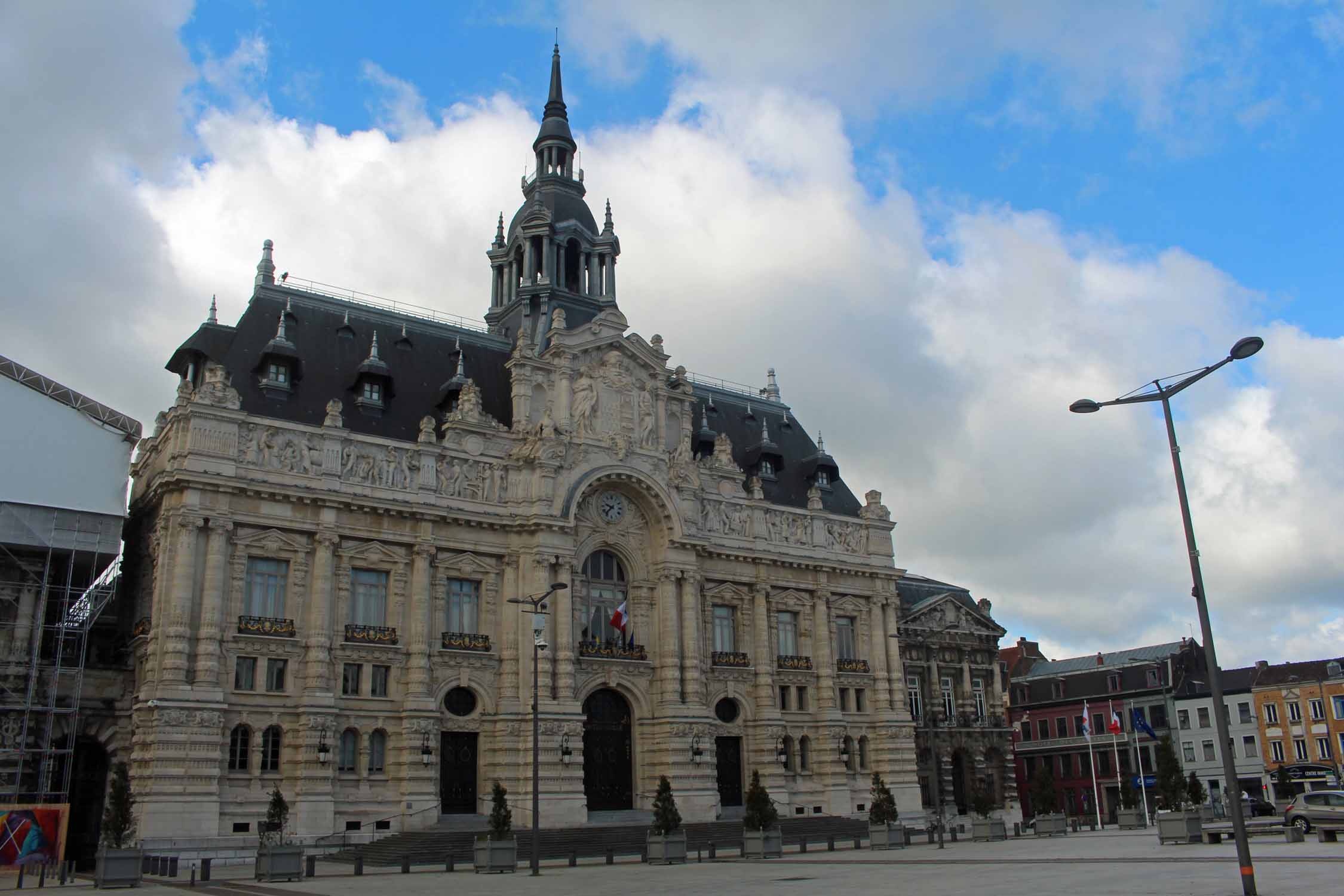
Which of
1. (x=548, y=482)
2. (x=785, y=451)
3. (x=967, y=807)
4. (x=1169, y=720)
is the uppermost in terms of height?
(x=785, y=451)

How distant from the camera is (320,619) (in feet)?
150

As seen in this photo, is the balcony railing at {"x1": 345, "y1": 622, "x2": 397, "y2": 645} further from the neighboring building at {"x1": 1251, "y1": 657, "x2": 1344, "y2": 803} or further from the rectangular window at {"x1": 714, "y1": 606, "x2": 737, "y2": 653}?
the neighboring building at {"x1": 1251, "y1": 657, "x2": 1344, "y2": 803}

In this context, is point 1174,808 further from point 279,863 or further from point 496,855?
point 279,863

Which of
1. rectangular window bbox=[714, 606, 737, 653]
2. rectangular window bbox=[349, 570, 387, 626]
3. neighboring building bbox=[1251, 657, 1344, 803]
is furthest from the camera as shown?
neighboring building bbox=[1251, 657, 1344, 803]

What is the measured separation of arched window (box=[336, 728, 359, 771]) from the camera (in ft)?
149

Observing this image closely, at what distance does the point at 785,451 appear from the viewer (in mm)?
67562

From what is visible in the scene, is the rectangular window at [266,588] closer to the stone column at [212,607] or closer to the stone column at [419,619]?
the stone column at [212,607]

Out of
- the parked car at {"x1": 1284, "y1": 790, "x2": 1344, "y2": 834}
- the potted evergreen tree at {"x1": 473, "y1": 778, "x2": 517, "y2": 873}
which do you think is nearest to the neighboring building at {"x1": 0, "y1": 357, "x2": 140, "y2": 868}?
the potted evergreen tree at {"x1": 473, "y1": 778, "x2": 517, "y2": 873}

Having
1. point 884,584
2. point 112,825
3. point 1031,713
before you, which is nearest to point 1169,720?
point 1031,713

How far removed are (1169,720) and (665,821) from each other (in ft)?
183

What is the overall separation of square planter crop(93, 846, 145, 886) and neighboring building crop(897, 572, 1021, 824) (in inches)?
1807

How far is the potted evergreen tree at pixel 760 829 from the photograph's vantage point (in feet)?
129

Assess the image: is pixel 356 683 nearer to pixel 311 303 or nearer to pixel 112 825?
pixel 112 825

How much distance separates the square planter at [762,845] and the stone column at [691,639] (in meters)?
13.8
